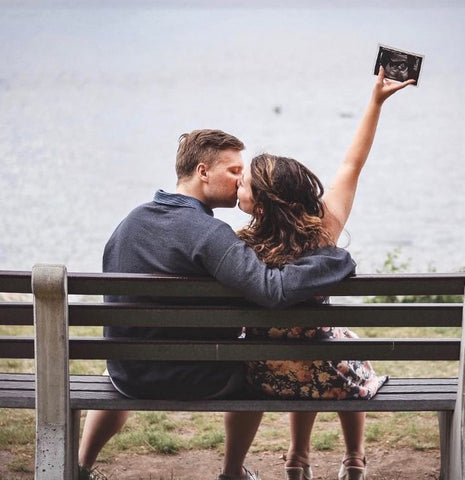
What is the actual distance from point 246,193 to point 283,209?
14 centimetres

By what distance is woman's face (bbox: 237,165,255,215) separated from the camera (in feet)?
11.8

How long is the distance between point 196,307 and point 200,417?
6.78ft

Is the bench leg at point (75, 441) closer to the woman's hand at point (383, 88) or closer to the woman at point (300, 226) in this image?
the woman at point (300, 226)

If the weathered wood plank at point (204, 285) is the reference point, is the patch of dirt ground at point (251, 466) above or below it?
below

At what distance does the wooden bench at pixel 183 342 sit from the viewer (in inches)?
132

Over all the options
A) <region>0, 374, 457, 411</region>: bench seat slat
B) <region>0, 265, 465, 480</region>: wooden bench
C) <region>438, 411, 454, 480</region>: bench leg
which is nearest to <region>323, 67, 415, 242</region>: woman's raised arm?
<region>0, 265, 465, 480</region>: wooden bench

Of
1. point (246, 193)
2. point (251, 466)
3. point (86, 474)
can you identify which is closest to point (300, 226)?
point (246, 193)

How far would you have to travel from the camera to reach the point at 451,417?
3.68 metres

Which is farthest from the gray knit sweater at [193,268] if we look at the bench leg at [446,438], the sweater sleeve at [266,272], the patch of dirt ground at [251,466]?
the patch of dirt ground at [251,466]

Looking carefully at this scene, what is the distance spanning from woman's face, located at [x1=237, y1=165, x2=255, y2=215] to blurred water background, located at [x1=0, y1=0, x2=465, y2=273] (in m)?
0.25

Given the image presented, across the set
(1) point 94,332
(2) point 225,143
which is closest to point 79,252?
(1) point 94,332

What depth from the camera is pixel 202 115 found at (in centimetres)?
2830

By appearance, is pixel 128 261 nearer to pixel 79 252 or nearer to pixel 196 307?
pixel 196 307

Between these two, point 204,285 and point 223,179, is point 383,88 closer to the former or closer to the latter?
point 223,179
